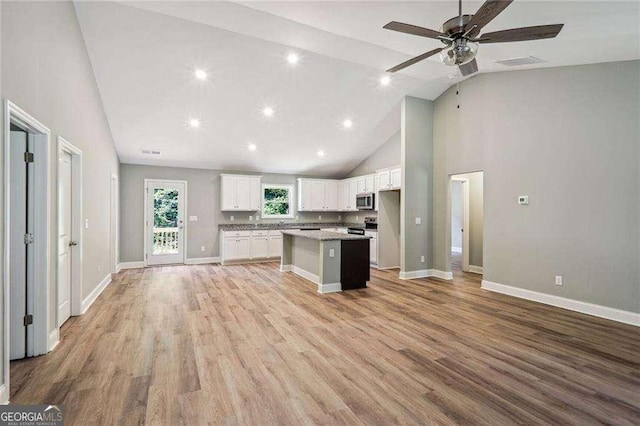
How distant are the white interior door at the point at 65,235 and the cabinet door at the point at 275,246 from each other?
15.5 feet

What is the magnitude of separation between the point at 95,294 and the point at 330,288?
3.64m

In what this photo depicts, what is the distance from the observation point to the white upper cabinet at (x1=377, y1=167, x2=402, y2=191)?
6852 mm

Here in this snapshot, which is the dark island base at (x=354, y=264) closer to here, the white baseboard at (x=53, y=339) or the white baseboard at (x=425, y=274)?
the white baseboard at (x=425, y=274)

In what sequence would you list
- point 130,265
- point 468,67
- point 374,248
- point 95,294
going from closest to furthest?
point 468,67
point 95,294
point 130,265
point 374,248

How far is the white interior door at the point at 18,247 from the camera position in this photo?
2.72m

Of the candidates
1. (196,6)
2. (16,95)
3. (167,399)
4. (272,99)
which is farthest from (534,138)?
(16,95)

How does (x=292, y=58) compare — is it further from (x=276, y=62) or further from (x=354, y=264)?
(x=354, y=264)

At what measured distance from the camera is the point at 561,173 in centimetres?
441

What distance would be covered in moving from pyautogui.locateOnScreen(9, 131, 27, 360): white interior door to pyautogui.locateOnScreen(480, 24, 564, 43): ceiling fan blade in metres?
4.09

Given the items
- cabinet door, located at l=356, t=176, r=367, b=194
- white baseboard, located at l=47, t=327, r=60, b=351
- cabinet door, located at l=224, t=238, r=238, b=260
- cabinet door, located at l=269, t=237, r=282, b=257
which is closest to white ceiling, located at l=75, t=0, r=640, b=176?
cabinet door, located at l=356, t=176, r=367, b=194

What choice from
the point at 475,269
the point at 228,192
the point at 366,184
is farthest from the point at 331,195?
the point at 475,269

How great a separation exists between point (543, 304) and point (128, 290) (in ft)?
21.6

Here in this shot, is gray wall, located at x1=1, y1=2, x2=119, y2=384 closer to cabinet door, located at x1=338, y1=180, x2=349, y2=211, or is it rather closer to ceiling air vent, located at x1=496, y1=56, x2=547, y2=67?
ceiling air vent, located at x1=496, y1=56, x2=547, y2=67

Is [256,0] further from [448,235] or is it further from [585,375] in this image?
[448,235]
